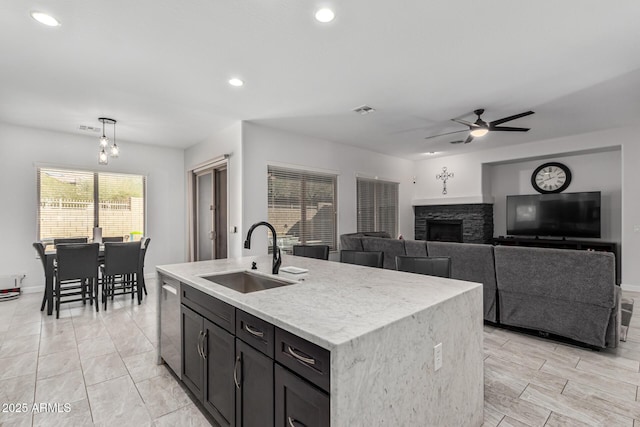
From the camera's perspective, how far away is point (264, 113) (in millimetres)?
4309

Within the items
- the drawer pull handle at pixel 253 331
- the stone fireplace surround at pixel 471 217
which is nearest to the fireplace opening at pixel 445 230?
the stone fireplace surround at pixel 471 217

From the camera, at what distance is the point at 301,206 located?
18.1ft

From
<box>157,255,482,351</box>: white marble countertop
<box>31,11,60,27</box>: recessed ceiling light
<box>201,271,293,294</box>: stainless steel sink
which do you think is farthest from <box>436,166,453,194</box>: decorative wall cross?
<box>31,11,60,27</box>: recessed ceiling light

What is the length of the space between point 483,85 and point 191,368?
12.8 feet

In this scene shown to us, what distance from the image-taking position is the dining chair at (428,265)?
2.53m

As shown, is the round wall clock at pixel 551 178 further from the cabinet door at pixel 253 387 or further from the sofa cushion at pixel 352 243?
the cabinet door at pixel 253 387

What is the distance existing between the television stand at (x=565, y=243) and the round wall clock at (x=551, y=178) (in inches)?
41.8

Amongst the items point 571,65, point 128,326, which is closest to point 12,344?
point 128,326

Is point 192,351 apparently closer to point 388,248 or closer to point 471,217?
point 388,248

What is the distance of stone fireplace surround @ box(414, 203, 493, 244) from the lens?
686 cm

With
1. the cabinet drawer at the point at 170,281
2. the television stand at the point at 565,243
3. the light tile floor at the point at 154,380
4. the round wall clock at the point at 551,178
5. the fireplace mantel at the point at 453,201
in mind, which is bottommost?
the light tile floor at the point at 154,380

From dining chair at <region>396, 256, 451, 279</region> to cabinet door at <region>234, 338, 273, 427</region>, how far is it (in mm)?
1603

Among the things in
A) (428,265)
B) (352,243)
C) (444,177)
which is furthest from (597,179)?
(428,265)

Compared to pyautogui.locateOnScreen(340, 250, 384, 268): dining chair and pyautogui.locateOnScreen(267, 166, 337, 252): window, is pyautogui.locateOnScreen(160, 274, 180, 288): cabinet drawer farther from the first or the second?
pyautogui.locateOnScreen(267, 166, 337, 252): window
